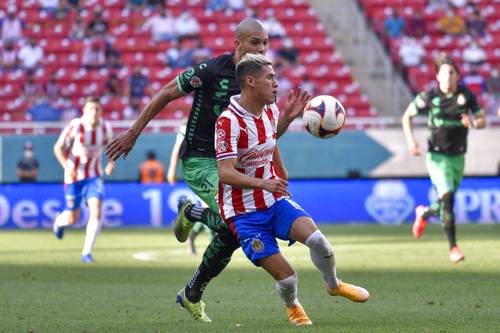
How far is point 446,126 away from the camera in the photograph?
14797 millimetres

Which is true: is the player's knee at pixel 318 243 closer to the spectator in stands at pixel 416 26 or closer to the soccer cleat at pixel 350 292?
the soccer cleat at pixel 350 292

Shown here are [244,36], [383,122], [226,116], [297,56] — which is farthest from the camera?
[297,56]

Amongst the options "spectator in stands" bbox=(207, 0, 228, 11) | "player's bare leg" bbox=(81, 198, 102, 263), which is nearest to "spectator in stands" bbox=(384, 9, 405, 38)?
"spectator in stands" bbox=(207, 0, 228, 11)

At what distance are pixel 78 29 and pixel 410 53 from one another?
8700mm

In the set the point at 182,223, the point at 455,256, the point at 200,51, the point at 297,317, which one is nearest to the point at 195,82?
the point at 182,223

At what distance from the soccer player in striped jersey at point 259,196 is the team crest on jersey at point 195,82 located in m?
0.77

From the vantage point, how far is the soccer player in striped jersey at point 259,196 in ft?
25.9

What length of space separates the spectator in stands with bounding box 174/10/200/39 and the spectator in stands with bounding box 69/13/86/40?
245cm

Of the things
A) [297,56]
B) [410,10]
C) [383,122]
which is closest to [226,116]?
[383,122]

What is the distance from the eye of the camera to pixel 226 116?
26.2 feet

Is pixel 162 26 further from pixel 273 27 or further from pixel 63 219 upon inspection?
pixel 63 219

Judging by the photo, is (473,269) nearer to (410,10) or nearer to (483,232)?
(483,232)

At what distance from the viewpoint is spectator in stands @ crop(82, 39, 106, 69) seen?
28.7 metres

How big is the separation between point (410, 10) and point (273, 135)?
77.7 feet
